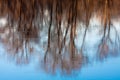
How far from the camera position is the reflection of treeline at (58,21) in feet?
10.8

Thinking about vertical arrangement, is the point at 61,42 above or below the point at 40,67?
above

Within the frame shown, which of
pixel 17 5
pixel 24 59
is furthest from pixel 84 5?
pixel 24 59

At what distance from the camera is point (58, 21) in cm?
403

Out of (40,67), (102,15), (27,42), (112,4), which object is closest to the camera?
(40,67)

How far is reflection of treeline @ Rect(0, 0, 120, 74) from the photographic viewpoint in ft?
10.8

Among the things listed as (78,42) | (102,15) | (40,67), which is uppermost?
(102,15)

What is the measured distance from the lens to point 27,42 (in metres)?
3.52

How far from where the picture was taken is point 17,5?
4617 mm

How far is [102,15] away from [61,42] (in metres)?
0.94

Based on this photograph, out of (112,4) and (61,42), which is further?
(112,4)

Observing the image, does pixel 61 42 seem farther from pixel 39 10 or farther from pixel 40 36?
pixel 39 10

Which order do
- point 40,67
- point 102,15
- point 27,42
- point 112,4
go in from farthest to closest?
point 112,4 < point 102,15 < point 27,42 < point 40,67

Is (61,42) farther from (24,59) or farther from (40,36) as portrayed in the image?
(24,59)

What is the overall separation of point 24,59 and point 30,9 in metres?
1.45
